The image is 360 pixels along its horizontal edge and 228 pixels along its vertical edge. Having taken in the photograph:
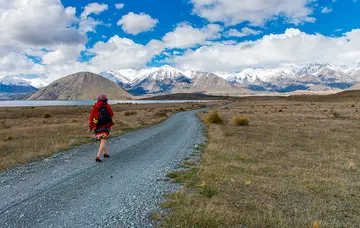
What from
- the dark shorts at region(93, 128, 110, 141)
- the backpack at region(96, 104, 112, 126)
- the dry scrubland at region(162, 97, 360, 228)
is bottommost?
the dry scrubland at region(162, 97, 360, 228)

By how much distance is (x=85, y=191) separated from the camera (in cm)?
824

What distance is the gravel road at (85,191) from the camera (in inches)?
250

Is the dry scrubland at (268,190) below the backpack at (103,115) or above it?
below

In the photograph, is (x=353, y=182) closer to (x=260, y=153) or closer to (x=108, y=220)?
(x=260, y=153)

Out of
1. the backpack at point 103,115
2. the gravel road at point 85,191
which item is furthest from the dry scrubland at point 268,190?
the backpack at point 103,115

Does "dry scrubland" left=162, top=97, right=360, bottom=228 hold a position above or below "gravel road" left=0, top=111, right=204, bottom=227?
below

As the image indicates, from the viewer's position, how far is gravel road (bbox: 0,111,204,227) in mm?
6340

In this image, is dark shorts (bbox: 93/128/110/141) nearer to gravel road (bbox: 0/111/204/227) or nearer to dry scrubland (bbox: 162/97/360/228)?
gravel road (bbox: 0/111/204/227)

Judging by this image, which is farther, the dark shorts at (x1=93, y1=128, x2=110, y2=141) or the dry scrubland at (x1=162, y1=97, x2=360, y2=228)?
the dark shorts at (x1=93, y1=128, x2=110, y2=141)

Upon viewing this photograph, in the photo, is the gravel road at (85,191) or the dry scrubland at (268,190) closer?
the gravel road at (85,191)

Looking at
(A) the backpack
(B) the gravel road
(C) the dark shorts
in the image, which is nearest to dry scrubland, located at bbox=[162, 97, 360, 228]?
(B) the gravel road

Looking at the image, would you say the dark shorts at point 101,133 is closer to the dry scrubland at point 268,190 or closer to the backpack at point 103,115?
the backpack at point 103,115

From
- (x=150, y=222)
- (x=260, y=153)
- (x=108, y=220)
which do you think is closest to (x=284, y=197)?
(x=150, y=222)

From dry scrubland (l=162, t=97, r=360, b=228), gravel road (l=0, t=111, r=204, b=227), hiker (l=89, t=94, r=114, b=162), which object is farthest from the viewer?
hiker (l=89, t=94, r=114, b=162)
